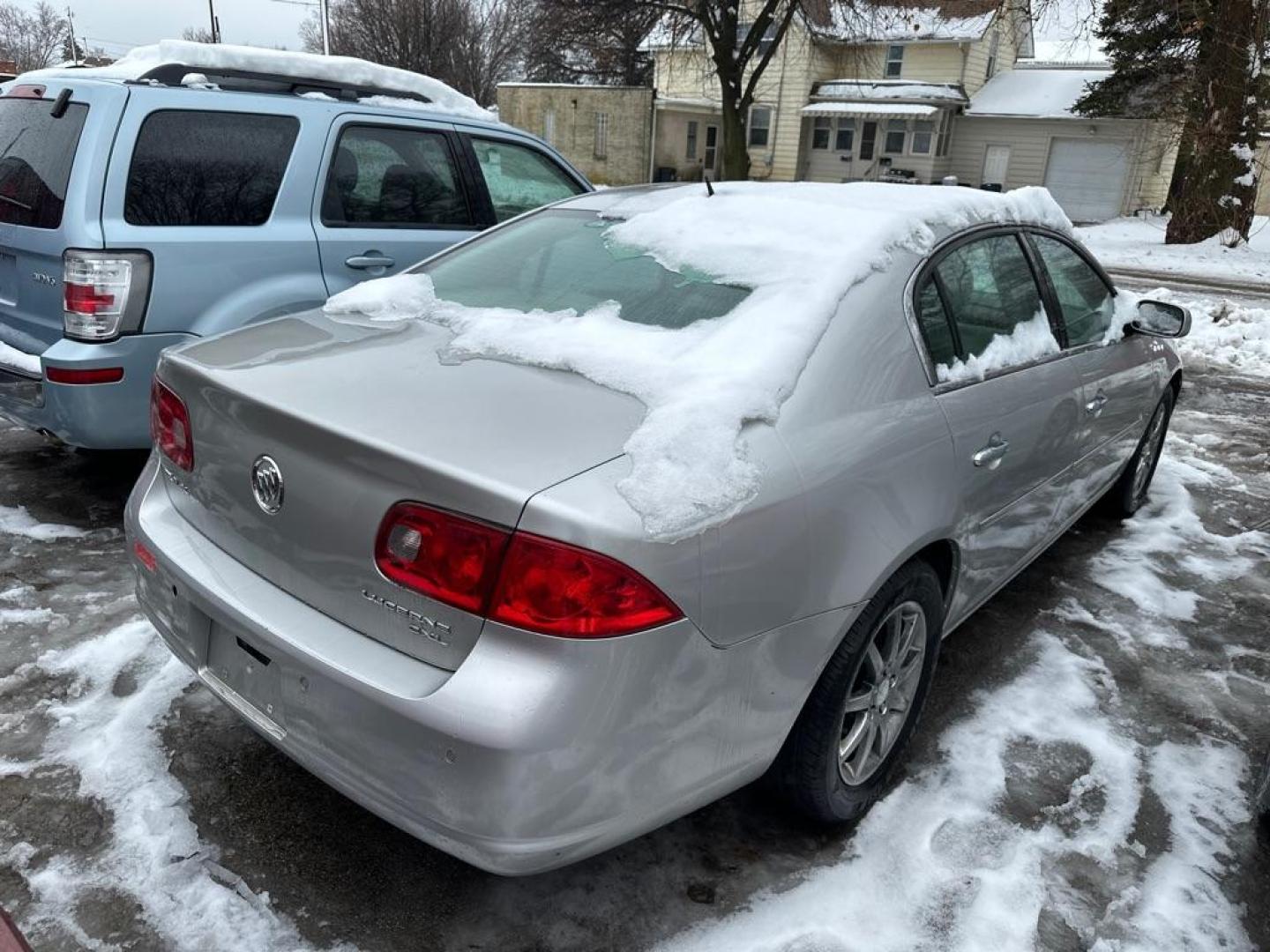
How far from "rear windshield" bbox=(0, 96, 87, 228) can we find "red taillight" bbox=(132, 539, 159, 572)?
2041 mm

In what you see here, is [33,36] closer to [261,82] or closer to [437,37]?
[437,37]

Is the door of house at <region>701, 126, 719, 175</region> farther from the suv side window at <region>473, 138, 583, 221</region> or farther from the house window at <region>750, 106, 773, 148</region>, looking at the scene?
the suv side window at <region>473, 138, 583, 221</region>

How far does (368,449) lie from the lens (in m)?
1.85

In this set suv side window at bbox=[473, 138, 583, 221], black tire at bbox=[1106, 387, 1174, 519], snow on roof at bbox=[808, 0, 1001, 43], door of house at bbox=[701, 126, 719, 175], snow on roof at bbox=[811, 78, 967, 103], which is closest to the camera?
black tire at bbox=[1106, 387, 1174, 519]

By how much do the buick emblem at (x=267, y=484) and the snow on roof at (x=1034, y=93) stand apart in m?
34.3

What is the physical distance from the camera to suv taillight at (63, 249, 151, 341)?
12.2 ft

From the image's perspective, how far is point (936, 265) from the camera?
8.91 ft

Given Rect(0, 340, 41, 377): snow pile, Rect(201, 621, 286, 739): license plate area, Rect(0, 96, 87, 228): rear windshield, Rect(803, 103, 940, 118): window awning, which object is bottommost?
Rect(201, 621, 286, 739): license plate area

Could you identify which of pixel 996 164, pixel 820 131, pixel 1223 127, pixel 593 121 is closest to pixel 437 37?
pixel 593 121

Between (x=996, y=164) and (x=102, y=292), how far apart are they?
34.7 meters

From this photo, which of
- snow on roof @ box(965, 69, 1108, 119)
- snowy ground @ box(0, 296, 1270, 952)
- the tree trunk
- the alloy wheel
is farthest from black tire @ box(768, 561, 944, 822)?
snow on roof @ box(965, 69, 1108, 119)

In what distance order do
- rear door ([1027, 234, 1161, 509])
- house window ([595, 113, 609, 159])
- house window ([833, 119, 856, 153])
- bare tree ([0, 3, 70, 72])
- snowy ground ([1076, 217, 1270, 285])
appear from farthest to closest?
1. bare tree ([0, 3, 70, 72])
2. house window ([595, 113, 609, 159])
3. house window ([833, 119, 856, 153])
4. snowy ground ([1076, 217, 1270, 285])
5. rear door ([1027, 234, 1161, 509])

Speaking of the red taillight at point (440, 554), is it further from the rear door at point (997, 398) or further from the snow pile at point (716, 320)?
the rear door at point (997, 398)

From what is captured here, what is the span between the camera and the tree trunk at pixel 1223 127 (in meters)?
16.2
